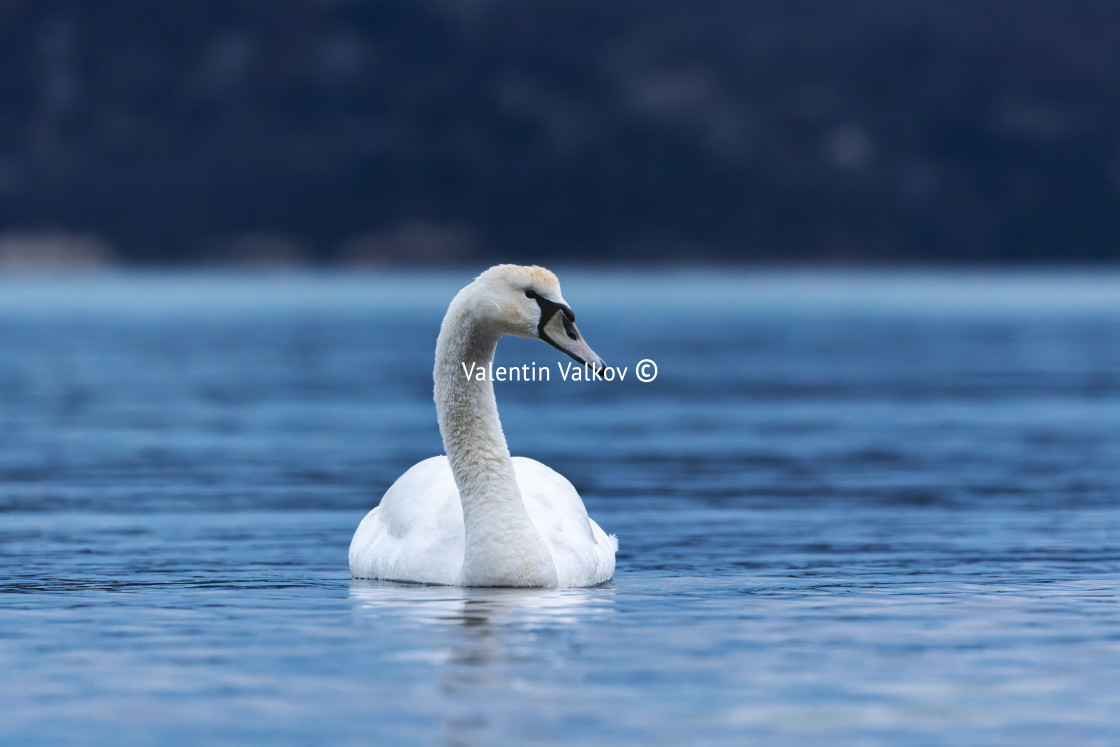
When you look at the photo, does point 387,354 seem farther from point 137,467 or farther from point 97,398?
point 137,467

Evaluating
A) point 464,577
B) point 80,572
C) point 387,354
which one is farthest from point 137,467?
point 387,354

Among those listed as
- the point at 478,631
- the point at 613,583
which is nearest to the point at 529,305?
the point at 613,583

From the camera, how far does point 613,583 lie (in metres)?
15.3

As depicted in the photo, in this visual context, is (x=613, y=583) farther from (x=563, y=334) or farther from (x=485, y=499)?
(x=563, y=334)

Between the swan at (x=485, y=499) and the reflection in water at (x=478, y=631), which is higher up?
the swan at (x=485, y=499)

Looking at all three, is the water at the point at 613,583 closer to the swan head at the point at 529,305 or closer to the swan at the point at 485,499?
the swan at the point at 485,499

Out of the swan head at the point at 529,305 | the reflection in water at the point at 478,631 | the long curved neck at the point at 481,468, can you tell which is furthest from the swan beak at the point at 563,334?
the reflection in water at the point at 478,631

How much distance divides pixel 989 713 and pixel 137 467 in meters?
15.8

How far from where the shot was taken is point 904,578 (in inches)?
612

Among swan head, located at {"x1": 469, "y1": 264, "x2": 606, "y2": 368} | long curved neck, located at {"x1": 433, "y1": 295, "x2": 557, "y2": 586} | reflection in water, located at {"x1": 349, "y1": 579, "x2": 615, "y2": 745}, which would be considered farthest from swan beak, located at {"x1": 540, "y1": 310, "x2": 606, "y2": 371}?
reflection in water, located at {"x1": 349, "y1": 579, "x2": 615, "y2": 745}

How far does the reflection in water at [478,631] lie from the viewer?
10.6 meters

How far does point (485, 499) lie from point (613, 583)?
4.70 feet

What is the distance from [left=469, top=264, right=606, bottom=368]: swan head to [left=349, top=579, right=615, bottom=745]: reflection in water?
5.33ft

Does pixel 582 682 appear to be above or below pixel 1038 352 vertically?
below
